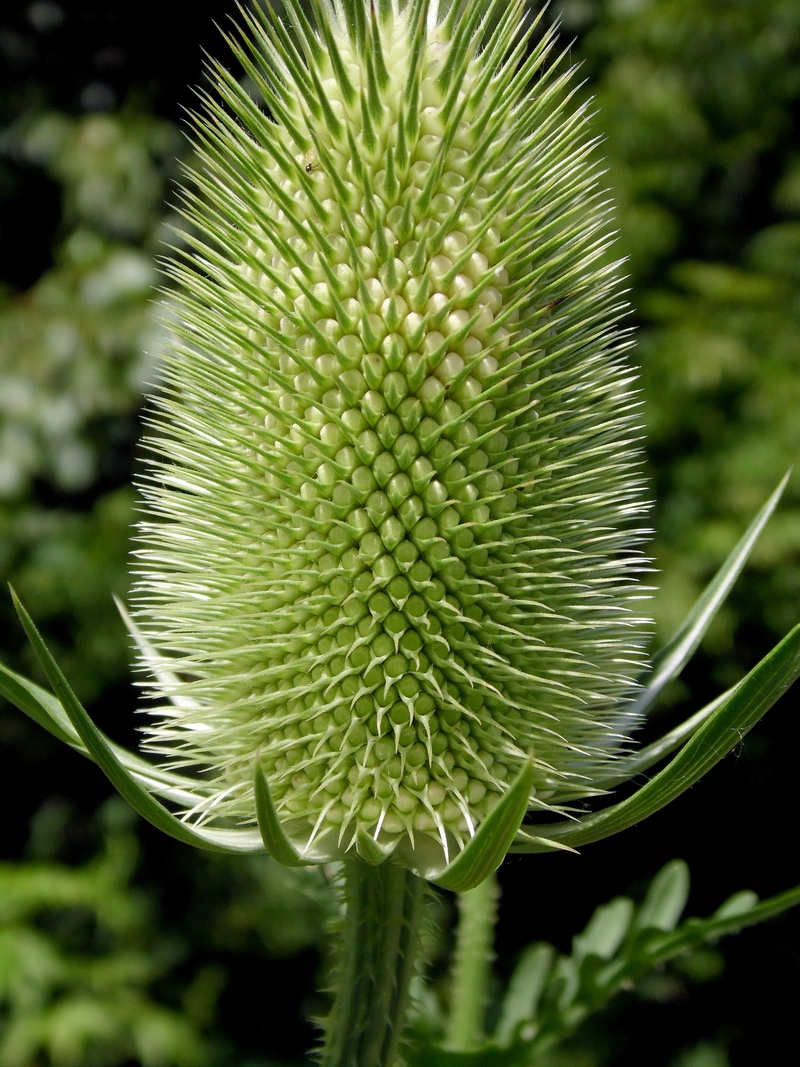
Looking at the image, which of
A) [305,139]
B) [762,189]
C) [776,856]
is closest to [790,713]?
[776,856]

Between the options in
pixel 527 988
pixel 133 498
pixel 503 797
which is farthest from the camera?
pixel 133 498

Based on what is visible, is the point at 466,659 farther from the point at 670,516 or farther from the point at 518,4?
the point at 670,516

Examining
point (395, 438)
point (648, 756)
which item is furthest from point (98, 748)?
point (648, 756)

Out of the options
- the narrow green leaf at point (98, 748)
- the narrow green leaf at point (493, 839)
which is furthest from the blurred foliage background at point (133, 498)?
the narrow green leaf at point (493, 839)

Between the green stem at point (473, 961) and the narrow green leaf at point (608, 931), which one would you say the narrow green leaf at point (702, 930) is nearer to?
the narrow green leaf at point (608, 931)

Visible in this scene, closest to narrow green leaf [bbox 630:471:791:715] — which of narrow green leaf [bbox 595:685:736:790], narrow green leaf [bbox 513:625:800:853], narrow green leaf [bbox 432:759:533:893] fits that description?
narrow green leaf [bbox 595:685:736:790]

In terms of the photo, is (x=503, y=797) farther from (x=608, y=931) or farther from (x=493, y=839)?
(x=608, y=931)

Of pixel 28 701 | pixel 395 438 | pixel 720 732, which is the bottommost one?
pixel 28 701
